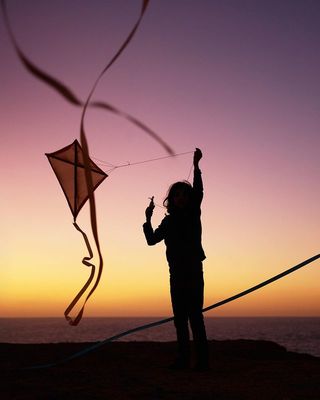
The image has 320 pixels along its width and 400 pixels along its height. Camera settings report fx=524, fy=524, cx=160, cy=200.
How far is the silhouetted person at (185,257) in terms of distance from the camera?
6680 mm

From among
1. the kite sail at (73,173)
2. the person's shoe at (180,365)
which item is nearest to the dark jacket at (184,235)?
the person's shoe at (180,365)

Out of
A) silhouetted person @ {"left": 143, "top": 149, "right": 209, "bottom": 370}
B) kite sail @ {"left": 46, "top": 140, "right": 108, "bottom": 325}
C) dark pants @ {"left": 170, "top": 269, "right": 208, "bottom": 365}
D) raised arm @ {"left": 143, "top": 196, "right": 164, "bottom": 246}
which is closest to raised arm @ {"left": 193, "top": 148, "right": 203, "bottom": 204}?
silhouetted person @ {"left": 143, "top": 149, "right": 209, "bottom": 370}

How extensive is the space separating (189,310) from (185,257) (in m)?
0.68

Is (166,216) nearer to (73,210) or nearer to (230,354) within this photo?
(73,210)

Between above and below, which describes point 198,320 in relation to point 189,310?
below

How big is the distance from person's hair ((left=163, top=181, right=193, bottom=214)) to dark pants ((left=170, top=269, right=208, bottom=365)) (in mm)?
925

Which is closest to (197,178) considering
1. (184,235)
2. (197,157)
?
(197,157)

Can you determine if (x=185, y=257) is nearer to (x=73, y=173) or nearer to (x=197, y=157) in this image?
(x=197, y=157)

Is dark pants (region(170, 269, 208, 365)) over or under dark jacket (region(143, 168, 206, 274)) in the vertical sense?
under

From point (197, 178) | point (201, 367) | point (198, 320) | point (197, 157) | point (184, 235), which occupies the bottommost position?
point (201, 367)

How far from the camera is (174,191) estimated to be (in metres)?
7.07

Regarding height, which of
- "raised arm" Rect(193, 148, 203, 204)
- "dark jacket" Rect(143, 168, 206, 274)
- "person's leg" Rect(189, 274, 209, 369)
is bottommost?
"person's leg" Rect(189, 274, 209, 369)

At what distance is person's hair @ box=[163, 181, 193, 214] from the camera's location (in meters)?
7.00

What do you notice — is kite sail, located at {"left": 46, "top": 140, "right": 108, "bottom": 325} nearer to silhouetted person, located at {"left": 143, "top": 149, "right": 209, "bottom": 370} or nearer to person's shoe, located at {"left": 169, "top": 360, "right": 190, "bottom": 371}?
silhouetted person, located at {"left": 143, "top": 149, "right": 209, "bottom": 370}
